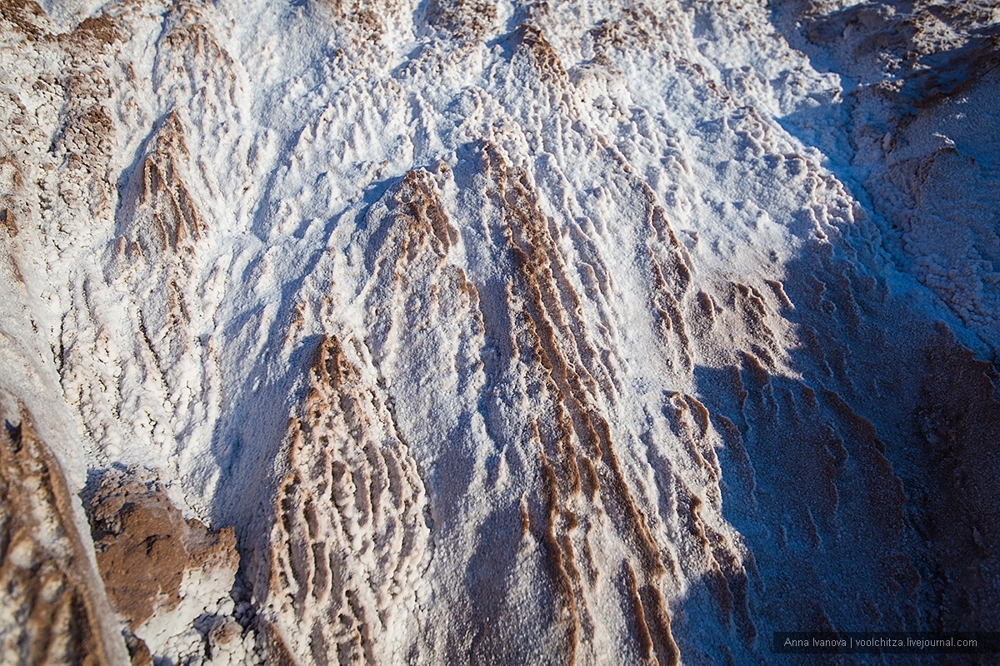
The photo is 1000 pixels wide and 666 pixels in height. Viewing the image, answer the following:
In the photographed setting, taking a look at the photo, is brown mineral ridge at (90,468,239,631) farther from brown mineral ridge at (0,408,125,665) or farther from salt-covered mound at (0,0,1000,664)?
brown mineral ridge at (0,408,125,665)

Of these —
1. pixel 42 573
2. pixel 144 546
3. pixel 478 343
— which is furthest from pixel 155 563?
pixel 478 343

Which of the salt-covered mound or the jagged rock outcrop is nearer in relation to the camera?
the jagged rock outcrop

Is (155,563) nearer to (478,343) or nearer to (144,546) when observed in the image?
(144,546)

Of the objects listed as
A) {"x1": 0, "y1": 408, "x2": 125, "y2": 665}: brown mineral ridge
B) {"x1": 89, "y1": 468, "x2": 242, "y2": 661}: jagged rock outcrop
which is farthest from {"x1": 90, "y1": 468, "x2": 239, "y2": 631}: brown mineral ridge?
{"x1": 0, "y1": 408, "x2": 125, "y2": 665}: brown mineral ridge

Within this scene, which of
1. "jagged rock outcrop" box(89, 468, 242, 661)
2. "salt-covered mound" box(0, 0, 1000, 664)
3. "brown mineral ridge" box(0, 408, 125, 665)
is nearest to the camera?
"brown mineral ridge" box(0, 408, 125, 665)

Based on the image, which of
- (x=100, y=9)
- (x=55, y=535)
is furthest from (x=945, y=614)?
(x=100, y=9)

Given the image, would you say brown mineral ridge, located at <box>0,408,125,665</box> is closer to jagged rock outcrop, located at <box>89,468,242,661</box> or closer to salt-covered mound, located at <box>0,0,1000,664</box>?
salt-covered mound, located at <box>0,0,1000,664</box>

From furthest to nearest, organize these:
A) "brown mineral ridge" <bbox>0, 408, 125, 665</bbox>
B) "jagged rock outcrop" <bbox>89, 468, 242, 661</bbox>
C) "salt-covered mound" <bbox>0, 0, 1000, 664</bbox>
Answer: "salt-covered mound" <bbox>0, 0, 1000, 664</bbox> < "jagged rock outcrop" <bbox>89, 468, 242, 661</bbox> < "brown mineral ridge" <bbox>0, 408, 125, 665</bbox>

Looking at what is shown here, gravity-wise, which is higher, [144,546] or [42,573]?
[144,546]
